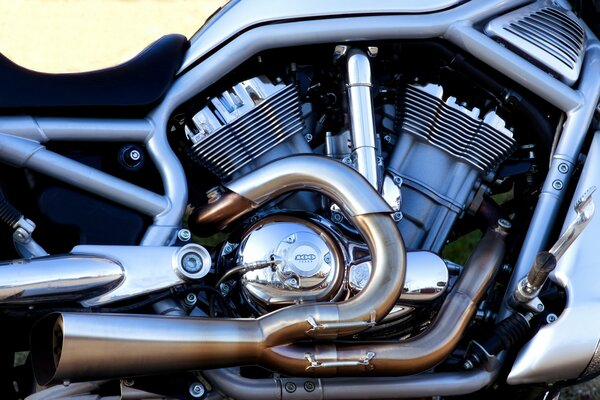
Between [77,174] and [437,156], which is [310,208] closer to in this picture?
[437,156]

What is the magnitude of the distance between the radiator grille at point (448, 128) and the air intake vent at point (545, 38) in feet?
0.79

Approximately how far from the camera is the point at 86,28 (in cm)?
584

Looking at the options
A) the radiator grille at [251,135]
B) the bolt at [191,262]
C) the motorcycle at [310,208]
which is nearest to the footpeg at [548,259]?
the motorcycle at [310,208]

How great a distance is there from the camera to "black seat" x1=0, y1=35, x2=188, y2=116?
8.63 ft

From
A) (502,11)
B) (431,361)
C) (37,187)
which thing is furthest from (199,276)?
(502,11)

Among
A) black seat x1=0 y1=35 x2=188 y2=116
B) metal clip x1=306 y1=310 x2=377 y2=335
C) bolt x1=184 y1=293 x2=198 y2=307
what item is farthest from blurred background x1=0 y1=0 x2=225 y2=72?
metal clip x1=306 y1=310 x2=377 y2=335

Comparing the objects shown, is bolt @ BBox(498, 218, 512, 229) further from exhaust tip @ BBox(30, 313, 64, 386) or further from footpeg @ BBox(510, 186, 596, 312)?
exhaust tip @ BBox(30, 313, 64, 386)

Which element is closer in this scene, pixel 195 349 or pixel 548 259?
pixel 195 349

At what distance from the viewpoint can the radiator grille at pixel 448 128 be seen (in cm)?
286

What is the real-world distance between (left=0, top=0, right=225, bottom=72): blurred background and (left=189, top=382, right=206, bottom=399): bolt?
3247 millimetres

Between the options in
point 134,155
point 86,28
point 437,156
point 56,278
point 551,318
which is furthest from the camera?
point 86,28

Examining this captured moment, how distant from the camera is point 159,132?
8.95 feet

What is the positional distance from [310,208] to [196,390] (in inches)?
23.5

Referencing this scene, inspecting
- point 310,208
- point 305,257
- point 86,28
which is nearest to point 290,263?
point 305,257
